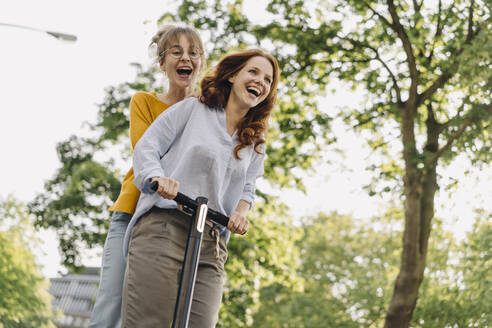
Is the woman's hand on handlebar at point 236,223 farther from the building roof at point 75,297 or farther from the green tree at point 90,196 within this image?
the building roof at point 75,297

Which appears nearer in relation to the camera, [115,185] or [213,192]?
[213,192]

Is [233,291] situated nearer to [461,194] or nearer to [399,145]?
[399,145]

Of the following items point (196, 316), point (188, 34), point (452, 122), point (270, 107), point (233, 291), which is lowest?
point (196, 316)

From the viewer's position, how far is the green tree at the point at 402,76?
9469mm

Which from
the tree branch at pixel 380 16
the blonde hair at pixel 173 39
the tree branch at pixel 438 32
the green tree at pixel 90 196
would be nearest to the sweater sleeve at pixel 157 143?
the blonde hair at pixel 173 39

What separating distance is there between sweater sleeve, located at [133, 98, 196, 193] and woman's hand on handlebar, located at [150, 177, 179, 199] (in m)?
0.10

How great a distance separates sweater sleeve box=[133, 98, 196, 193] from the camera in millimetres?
2705

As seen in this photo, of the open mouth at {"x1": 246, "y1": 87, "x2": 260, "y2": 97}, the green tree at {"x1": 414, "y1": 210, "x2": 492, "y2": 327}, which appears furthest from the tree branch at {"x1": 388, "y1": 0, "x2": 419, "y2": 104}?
the open mouth at {"x1": 246, "y1": 87, "x2": 260, "y2": 97}

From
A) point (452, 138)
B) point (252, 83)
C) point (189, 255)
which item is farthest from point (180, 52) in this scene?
point (452, 138)

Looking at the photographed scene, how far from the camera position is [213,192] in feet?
9.48

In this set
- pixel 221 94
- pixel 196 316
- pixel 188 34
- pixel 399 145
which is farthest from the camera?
pixel 399 145

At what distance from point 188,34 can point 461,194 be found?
8790 millimetres

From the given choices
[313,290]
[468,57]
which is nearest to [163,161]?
[468,57]

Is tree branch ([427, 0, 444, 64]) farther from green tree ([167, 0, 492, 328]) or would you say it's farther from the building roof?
the building roof
